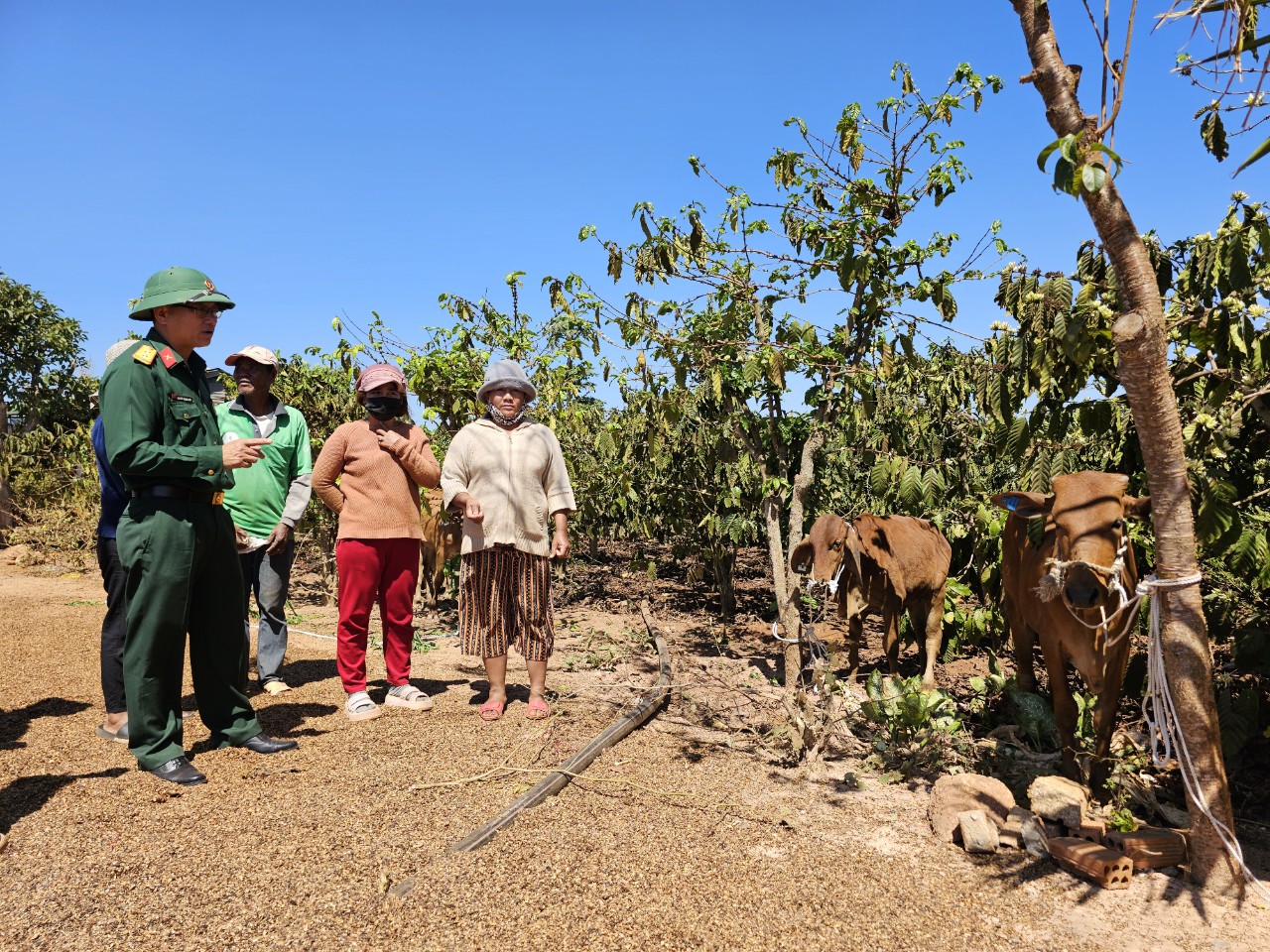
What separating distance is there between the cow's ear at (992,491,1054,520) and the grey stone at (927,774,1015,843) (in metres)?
1.20

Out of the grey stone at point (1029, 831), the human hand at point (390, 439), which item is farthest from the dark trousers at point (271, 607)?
the grey stone at point (1029, 831)

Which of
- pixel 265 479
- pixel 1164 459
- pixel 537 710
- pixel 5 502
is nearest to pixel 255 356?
pixel 265 479

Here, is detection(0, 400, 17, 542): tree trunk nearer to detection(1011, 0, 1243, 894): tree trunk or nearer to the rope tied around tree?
the rope tied around tree

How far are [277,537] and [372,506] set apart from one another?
82 cm

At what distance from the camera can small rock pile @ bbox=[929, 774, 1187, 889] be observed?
10.0 ft

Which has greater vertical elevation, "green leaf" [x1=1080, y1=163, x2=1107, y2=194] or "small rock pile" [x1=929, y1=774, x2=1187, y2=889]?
"green leaf" [x1=1080, y1=163, x2=1107, y2=194]

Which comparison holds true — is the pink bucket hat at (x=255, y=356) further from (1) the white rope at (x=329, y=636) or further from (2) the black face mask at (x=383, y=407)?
(1) the white rope at (x=329, y=636)

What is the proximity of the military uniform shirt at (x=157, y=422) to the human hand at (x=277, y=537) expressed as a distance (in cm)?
141

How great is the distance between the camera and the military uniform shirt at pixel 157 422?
338 centimetres

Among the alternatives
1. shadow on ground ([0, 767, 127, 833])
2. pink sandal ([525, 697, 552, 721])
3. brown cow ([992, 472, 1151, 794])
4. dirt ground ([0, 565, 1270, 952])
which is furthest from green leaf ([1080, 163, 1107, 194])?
shadow on ground ([0, 767, 127, 833])

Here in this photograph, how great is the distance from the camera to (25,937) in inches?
96.6

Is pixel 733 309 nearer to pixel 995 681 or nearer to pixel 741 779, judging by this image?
pixel 741 779

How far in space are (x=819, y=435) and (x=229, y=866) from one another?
3.91 meters

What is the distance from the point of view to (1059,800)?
3.38 metres
